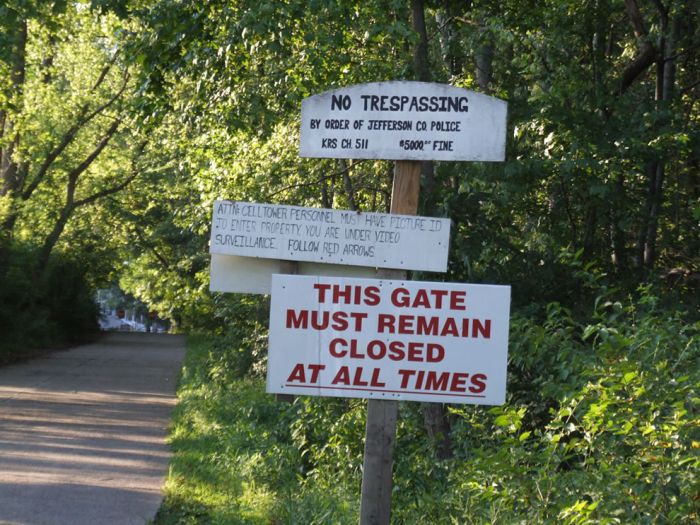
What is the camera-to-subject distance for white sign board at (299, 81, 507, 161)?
4.80 meters

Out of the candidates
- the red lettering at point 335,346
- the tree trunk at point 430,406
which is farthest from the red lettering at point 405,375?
the tree trunk at point 430,406

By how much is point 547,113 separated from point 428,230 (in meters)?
5.66

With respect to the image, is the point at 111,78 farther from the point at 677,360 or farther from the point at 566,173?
the point at 677,360

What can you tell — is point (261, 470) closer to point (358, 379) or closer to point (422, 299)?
point (358, 379)

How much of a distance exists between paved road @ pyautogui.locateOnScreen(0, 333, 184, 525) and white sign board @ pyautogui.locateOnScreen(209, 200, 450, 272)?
418 centimetres

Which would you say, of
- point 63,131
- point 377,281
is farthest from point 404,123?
point 63,131

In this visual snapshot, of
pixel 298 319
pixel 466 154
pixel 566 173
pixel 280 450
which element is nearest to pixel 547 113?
pixel 566 173

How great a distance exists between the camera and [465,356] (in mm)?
4566

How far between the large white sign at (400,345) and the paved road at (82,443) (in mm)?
4194

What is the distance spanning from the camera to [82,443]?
1241 centimetres

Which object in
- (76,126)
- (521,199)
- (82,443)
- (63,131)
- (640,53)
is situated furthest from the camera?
(76,126)

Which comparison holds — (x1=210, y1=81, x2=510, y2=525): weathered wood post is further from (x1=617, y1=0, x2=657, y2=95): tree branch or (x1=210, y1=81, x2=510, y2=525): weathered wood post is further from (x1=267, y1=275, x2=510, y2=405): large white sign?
(x1=617, y1=0, x2=657, y2=95): tree branch

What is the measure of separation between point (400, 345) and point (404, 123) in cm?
111

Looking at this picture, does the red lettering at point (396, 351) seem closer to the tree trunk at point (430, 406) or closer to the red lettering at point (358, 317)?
the red lettering at point (358, 317)
